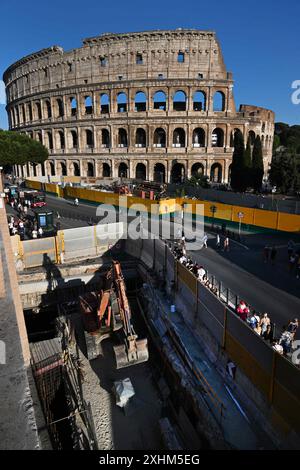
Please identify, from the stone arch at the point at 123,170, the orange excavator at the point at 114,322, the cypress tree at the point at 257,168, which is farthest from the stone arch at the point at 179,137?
the orange excavator at the point at 114,322

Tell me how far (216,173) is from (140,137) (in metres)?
14.6

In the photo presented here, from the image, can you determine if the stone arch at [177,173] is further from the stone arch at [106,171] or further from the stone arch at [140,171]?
the stone arch at [106,171]

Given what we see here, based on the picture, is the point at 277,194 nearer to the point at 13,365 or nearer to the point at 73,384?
the point at 73,384

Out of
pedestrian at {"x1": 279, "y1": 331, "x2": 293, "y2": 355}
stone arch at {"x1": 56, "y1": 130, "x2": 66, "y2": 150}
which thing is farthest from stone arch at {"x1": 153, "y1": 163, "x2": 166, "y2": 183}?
pedestrian at {"x1": 279, "y1": 331, "x2": 293, "y2": 355}

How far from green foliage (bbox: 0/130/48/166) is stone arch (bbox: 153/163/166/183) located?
64.8 ft

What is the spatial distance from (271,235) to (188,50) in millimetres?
39236

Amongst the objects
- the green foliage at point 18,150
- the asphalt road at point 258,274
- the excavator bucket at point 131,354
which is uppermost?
the green foliage at point 18,150

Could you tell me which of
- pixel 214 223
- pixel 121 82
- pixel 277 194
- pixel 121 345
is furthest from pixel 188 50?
pixel 121 345

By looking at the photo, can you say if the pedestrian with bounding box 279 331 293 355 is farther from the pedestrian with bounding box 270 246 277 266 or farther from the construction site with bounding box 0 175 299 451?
the pedestrian with bounding box 270 246 277 266

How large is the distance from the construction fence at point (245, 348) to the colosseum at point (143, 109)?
4154 cm

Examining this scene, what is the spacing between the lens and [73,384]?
12.0m

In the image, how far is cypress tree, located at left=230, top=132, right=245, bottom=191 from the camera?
42.7 metres

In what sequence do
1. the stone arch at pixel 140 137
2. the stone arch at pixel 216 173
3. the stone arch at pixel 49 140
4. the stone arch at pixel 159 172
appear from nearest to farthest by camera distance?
the stone arch at pixel 159 172, the stone arch at pixel 216 173, the stone arch at pixel 140 137, the stone arch at pixel 49 140

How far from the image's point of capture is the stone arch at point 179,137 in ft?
180
